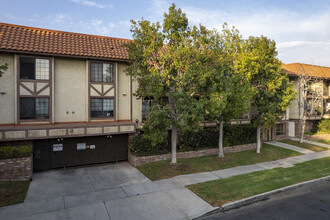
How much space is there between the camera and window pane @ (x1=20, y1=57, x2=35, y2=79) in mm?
→ 14500

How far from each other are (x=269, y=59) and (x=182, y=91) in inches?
368

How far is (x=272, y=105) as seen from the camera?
18.2 metres

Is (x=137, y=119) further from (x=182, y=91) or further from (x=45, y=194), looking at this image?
(x=45, y=194)

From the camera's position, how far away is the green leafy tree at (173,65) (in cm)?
1380

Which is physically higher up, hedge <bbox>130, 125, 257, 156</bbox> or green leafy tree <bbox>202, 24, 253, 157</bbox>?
green leafy tree <bbox>202, 24, 253, 157</bbox>

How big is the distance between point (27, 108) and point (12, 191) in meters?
5.94

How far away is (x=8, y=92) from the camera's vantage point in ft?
46.8

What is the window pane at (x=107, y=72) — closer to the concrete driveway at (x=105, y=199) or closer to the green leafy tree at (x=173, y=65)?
the green leafy tree at (x=173, y=65)

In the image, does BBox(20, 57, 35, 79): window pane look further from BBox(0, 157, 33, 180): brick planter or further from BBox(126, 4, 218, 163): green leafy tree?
BBox(126, 4, 218, 163): green leafy tree

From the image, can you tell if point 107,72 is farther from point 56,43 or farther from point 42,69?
point 42,69

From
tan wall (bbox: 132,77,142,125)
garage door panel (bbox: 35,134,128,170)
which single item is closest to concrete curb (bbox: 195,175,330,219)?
garage door panel (bbox: 35,134,128,170)

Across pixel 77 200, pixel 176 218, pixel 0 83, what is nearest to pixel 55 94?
pixel 0 83

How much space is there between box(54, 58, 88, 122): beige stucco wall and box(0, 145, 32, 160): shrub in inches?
118

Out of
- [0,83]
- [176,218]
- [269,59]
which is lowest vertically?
[176,218]
